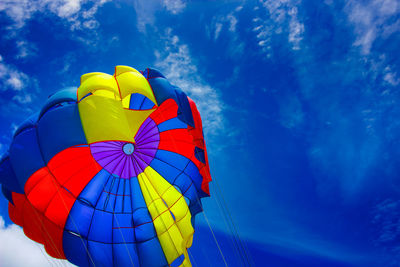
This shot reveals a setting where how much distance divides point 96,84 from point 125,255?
4360 mm

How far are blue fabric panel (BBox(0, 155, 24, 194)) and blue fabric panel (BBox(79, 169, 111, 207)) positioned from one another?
136 cm

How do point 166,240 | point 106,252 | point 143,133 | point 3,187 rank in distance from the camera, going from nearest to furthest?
point 3,187, point 106,252, point 166,240, point 143,133

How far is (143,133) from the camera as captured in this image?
255 inches

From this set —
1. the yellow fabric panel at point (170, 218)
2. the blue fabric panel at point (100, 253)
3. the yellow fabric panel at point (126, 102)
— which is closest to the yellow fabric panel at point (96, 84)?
the yellow fabric panel at point (126, 102)

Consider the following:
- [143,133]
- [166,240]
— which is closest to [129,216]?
[166,240]

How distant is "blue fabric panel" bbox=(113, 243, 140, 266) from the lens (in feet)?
17.1

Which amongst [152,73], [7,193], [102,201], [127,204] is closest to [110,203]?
A: [102,201]

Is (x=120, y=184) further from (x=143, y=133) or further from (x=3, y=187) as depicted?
(x=3, y=187)

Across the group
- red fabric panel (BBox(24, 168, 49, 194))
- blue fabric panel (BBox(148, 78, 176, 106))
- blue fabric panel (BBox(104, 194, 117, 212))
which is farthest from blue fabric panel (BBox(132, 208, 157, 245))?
blue fabric panel (BBox(148, 78, 176, 106))

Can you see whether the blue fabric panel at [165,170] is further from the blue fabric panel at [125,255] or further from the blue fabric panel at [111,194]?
the blue fabric panel at [125,255]

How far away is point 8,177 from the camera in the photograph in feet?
14.8

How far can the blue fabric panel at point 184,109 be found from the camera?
5.24 metres

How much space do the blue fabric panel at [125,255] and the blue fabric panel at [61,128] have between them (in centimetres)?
305

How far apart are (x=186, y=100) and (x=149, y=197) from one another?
10.3ft
